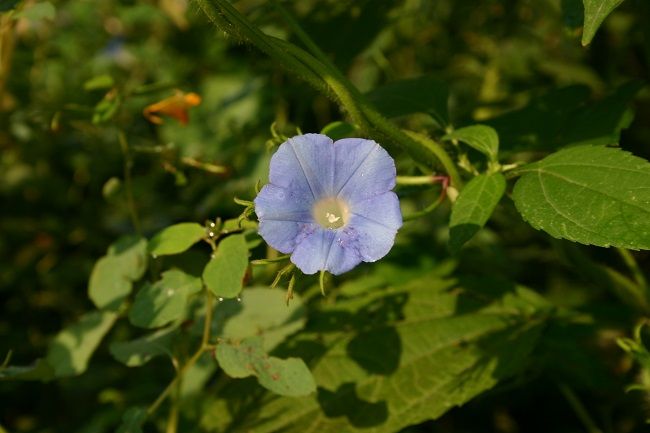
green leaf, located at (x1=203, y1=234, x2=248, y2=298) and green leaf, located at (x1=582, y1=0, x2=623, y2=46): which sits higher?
green leaf, located at (x1=582, y1=0, x2=623, y2=46)

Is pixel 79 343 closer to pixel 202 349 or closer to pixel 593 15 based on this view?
pixel 202 349

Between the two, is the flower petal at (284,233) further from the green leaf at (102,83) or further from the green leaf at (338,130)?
the green leaf at (102,83)

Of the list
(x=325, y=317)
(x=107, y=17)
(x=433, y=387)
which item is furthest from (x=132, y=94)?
(x=107, y=17)

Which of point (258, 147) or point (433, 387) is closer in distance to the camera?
point (433, 387)

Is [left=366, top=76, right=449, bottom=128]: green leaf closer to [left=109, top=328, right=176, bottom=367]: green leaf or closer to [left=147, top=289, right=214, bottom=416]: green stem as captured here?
[left=147, top=289, right=214, bottom=416]: green stem

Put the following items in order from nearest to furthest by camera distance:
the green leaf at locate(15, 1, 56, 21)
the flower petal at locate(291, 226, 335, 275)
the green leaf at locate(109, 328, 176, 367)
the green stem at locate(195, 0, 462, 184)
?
1. the flower petal at locate(291, 226, 335, 275)
2. the green stem at locate(195, 0, 462, 184)
3. the green leaf at locate(109, 328, 176, 367)
4. the green leaf at locate(15, 1, 56, 21)

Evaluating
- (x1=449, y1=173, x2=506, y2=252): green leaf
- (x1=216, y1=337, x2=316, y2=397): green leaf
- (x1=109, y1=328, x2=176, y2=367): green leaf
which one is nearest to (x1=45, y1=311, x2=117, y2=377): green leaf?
(x1=109, y1=328, x2=176, y2=367): green leaf

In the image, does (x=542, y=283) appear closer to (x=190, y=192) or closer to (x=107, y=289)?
(x=190, y=192)
